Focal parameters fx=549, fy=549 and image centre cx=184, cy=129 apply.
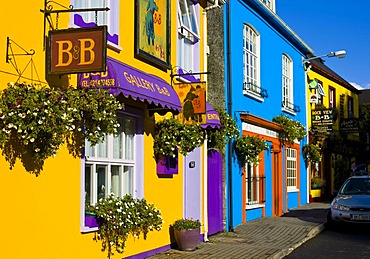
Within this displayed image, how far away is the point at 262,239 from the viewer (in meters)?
12.7

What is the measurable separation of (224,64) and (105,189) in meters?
6.68

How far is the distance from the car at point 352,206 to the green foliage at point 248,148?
2.61 meters

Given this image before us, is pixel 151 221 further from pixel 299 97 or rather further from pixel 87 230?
pixel 299 97

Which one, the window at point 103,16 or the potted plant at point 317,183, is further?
the potted plant at point 317,183

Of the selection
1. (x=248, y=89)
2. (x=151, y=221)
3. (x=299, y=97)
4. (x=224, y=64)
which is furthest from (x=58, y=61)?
(x=299, y=97)

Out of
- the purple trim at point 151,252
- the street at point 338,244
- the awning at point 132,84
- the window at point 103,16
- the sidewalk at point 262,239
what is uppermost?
the window at point 103,16

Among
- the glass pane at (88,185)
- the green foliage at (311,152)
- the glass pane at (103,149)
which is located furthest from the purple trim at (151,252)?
the green foliage at (311,152)

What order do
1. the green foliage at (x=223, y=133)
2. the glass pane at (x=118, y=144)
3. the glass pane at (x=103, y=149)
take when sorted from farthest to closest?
the green foliage at (x=223, y=133)
the glass pane at (x=118, y=144)
the glass pane at (x=103, y=149)

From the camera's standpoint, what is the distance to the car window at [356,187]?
1603cm

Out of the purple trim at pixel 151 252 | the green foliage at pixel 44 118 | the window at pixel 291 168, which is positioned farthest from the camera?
the window at pixel 291 168

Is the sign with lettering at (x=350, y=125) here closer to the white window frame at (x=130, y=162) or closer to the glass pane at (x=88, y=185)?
the white window frame at (x=130, y=162)

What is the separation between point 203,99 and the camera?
10711mm

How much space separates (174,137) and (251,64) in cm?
737

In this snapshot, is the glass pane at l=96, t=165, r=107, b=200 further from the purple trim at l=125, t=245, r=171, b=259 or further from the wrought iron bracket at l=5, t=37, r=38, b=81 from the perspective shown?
the wrought iron bracket at l=5, t=37, r=38, b=81
